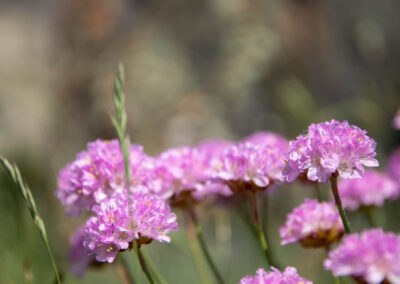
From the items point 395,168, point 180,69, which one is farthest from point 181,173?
point 180,69

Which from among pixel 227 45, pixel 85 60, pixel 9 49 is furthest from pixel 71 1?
pixel 227 45

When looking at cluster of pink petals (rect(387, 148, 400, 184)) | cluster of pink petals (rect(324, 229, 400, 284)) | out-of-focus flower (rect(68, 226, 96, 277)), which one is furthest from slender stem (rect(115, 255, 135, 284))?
cluster of pink petals (rect(387, 148, 400, 184))

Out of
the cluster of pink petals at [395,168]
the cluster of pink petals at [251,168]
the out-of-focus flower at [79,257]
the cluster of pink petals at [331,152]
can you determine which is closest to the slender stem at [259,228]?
the cluster of pink petals at [251,168]

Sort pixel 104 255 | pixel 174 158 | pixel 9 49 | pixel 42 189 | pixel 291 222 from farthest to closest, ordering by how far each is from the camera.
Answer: pixel 9 49
pixel 42 189
pixel 174 158
pixel 291 222
pixel 104 255

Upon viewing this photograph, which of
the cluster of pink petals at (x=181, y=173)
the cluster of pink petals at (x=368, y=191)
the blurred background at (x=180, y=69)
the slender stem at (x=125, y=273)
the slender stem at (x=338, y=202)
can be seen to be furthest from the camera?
the blurred background at (x=180, y=69)

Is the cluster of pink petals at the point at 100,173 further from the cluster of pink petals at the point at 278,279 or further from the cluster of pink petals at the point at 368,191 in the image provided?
the cluster of pink petals at the point at 368,191

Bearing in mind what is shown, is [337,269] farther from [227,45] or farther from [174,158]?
[227,45]
